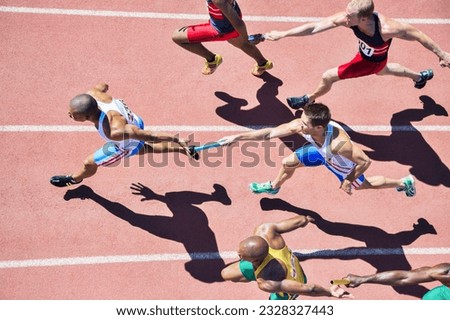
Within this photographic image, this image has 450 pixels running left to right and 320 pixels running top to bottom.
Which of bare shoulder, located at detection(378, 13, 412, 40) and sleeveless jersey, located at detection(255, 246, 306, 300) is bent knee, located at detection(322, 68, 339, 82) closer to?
bare shoulder, located at detection(378, 13, 412, 40)

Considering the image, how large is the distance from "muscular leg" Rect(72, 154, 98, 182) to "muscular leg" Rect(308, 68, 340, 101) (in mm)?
3149

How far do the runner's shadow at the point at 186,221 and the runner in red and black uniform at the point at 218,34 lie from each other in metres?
1.93

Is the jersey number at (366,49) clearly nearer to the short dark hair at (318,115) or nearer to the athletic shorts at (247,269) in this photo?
the short dark hair at (318,115)

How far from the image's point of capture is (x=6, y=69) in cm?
755

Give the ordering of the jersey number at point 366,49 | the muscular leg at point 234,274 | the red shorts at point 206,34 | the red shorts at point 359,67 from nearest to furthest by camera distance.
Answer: the muscular leg at point 234,274 < the jersey number at point 366,49 < the red shorts at point 359,67 < the red shorts at point 206,34

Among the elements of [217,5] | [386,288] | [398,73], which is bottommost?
[386,288]

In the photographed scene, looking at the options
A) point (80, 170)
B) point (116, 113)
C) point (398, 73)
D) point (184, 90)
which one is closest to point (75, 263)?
point (80, 170)

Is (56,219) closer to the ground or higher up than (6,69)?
closer to the ground

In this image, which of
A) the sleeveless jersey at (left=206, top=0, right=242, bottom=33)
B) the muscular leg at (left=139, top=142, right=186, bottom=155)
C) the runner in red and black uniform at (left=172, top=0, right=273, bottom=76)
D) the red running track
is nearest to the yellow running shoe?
the runner in red and black uniform at (left=172, top=0, right=273, bottom=76)

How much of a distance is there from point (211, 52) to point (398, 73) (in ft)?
8.91

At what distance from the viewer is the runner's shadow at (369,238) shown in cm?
654

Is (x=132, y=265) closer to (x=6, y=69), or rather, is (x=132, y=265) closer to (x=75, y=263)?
(x=75, y=263)

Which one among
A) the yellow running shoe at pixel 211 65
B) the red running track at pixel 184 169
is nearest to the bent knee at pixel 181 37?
the yellow running shoe at pixel 211 65

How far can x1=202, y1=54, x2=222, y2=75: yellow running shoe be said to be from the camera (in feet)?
24.5
